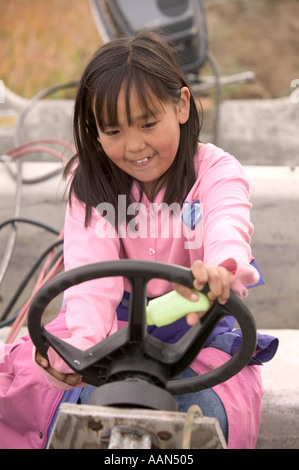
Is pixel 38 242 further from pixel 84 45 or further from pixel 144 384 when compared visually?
pixel 84 45

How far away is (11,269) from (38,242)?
12cm

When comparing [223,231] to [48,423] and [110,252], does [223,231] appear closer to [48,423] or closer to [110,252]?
[110,252]

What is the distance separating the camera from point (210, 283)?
941 mm

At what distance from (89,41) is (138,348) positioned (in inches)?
203

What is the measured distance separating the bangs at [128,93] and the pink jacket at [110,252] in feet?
0.63

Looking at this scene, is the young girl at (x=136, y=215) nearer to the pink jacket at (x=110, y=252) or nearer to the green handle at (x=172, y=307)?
the pink jacket at (x=110, y=252)

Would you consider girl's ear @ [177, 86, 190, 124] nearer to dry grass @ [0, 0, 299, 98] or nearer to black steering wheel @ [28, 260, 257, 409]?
black steering wheel @ [28, 260, 257, 409]

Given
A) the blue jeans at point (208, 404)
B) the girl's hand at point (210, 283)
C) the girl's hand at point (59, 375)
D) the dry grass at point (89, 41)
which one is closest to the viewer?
the girl's hand at point (210, 283)

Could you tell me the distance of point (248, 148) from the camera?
9.50 feet

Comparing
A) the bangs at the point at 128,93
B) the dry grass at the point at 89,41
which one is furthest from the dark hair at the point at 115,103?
the dry grass at the point at 89,41

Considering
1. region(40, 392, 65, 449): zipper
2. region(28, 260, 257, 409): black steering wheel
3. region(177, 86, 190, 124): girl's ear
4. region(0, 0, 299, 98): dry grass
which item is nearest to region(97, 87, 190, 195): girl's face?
region(177, 86, 190, 124): girl's ear

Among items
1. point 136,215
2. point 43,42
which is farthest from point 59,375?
point 43,42

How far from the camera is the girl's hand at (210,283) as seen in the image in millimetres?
929
